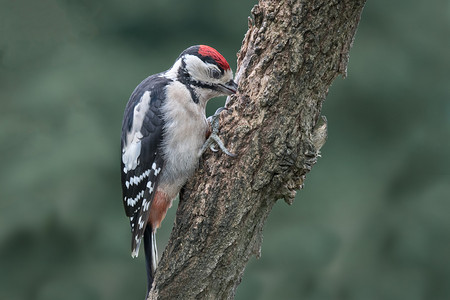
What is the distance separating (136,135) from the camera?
2342 mm

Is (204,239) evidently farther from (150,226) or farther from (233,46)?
(233,46)

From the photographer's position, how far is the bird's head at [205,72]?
224 cm

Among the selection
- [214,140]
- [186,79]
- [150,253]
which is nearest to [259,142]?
[214,140]

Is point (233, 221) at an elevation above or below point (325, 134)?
below

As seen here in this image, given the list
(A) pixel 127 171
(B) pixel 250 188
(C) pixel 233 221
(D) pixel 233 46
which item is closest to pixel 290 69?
(B) pixel 250 188

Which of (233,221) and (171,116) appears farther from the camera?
(171,116)

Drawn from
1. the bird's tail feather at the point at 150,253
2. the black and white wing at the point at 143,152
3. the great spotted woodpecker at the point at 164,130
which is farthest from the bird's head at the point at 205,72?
the bird's tail feather at the point at 150,253

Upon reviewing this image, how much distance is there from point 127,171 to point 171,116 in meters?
0.32

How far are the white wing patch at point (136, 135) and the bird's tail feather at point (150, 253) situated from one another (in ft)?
0.99

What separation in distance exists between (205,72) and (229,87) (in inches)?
A: 6.5

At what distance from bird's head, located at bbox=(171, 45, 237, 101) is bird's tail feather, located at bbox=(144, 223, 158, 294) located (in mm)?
641

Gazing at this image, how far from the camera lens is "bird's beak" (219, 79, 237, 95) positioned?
7.17 ft

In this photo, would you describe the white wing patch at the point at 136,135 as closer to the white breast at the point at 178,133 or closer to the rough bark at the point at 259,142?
the white breast at the point at 178,133

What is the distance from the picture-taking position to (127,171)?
2.38 meters
